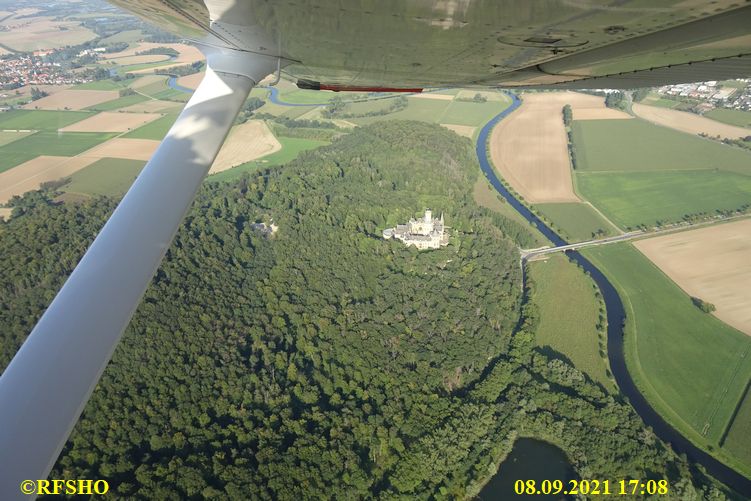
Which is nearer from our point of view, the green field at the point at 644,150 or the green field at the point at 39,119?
the green field at the point at 644,150

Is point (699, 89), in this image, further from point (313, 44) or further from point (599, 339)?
point (313, 44)

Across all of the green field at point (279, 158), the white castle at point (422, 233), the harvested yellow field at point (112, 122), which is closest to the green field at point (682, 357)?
the white castle at point (422, 233)

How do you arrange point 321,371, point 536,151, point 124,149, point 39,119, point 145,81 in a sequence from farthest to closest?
point 145,81 → point 39,119 → point 536,151 → point 124,149 → point 321,371

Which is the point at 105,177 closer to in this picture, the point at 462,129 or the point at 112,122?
the point at 112,122

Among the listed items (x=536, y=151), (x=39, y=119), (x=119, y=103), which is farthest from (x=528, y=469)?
(x=119, y=103)

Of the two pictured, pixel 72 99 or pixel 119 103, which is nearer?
pixel 119 103

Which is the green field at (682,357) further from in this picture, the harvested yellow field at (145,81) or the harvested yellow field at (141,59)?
the harvested yellow field at (141,59)

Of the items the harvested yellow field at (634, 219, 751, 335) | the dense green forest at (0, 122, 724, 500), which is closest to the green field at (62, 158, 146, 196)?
the dense green forest at (0, 122, 724, 500)
